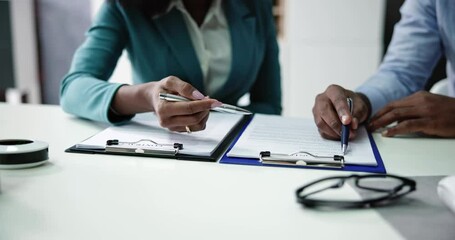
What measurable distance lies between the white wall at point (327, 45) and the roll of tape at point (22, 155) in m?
2.06

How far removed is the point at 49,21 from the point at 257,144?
263 cm

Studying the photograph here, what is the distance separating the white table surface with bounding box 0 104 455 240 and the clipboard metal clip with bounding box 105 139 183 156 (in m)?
0.02

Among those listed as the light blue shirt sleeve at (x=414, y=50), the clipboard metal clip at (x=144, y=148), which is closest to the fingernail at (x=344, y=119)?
the clipboard metal clip at (x=144, y=148)

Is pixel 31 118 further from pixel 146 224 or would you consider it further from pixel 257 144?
pixel 146 224

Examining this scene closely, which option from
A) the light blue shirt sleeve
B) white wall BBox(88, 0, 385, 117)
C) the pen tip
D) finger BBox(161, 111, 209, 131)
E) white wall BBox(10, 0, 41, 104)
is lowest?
the pen tip

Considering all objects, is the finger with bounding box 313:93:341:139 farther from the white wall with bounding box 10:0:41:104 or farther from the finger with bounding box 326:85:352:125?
the white wall with bounding box 10:0:41:104

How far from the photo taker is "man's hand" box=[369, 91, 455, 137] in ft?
2.67

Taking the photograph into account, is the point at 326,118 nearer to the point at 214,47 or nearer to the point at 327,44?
the point at 214,47

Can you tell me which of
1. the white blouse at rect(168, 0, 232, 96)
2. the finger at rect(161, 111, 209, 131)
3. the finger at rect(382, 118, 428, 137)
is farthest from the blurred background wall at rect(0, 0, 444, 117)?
the finger at rect(161, 111, 209, 131)

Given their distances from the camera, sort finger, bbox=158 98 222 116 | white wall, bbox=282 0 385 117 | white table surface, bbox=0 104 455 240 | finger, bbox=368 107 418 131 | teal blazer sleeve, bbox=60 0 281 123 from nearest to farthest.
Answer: white table surface, bbox=0 104 455 240, finger, bbox=158 98 222 116, finger, bbox=368 107 418 131, teal blazer sleeve, bbox=60 0 281 123, white wall, bbox=282 0 385 117

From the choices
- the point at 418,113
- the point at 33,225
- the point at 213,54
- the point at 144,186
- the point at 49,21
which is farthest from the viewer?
the point at 49,21

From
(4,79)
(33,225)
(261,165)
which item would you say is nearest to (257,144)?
(261,165)

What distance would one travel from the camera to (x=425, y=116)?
0.82 meters

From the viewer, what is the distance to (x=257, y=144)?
718 mm
